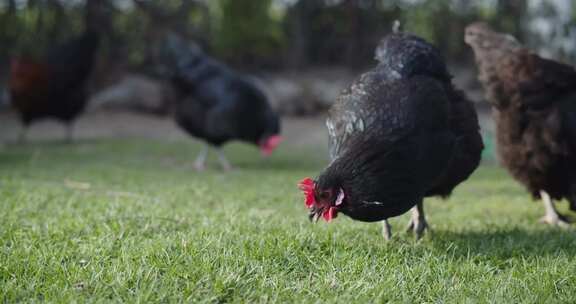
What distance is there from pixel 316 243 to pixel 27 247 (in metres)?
1.57

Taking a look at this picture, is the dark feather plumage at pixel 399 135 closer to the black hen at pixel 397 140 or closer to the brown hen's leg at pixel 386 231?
the black hen at pixel 397 140

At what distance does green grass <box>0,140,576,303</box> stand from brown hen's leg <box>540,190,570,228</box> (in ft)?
0.39

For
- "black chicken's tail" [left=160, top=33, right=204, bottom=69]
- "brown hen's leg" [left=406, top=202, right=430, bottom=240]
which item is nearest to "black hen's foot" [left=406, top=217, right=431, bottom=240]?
"brown hen's leg" [left=406, top=202, right=430, bottom=240]

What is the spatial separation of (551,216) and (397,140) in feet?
7.61

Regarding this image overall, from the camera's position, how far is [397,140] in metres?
3.24

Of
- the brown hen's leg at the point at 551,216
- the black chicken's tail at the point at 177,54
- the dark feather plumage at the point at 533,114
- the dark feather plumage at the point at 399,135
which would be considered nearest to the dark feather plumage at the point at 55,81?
the black chicken's tail at the point at 177,54

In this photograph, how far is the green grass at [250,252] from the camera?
8.32 feet

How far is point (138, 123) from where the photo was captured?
44.5 ft

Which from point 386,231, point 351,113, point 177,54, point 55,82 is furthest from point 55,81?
point 386,231

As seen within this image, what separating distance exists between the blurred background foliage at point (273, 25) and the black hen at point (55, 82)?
3.34 metres

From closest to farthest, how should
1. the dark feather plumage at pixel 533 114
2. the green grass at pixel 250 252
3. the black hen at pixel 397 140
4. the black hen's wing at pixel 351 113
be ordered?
the green grass at pixel 250 252 → the black hen at pixel 397 140 → the black hen's wing at pixel 351 113 → the dark feather plumage at pixel 533 114

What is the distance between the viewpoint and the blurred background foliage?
537 inches

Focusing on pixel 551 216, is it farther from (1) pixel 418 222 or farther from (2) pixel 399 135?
(2) pixel 399 135

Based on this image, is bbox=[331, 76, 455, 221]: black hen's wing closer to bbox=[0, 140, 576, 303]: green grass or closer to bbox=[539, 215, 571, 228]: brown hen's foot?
bbox=[0, 140, 576, 303]: green grass
